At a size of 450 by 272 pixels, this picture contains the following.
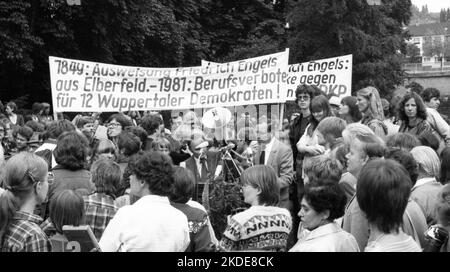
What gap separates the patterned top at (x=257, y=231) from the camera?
428 centimetres

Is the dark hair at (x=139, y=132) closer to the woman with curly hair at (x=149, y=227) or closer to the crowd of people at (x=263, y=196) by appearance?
the crowd of people at (x=263, y=196)

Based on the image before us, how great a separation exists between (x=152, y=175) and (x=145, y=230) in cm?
47

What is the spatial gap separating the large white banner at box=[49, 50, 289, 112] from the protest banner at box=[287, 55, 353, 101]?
0.68 metres

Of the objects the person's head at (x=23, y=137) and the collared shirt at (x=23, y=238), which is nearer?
the collared shirt at (x=23, y=238)

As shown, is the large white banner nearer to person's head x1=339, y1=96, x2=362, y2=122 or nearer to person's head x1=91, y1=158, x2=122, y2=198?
person's head x1=339, y1=96, x2=362, y2=122

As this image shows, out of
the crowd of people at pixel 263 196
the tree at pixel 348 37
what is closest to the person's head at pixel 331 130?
the crowd of people at pixel 263 196

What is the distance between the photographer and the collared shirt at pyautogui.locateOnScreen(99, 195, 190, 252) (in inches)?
159

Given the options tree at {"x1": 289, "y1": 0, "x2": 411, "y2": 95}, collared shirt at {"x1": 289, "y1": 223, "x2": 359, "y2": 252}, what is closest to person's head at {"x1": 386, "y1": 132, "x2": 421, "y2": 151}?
collared shirt at {"x1": 289, "y1": 223, "x2": 359, "y2": 252}

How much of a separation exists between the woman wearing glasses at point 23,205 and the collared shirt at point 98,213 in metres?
0.76

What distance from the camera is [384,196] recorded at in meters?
3.50
